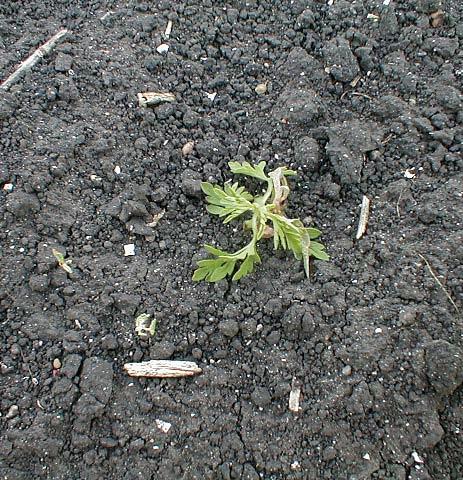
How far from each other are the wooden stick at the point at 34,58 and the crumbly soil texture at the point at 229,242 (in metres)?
0.04

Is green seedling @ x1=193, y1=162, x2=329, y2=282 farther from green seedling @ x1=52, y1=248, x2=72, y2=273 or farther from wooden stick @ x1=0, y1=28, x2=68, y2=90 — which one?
wooden stick @ x1=0, y1=28, x2=68, y2=90

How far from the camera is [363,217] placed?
2.66m

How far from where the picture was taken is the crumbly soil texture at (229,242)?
2205mm

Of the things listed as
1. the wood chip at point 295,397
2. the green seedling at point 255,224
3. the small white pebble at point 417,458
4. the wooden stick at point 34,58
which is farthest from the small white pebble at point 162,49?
the small white pebble at point 417,458

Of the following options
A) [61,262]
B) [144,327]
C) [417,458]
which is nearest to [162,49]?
[61,262]

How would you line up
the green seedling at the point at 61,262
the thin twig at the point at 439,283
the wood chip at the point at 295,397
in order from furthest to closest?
the green seedling at the point at 61,262, the thin twig at the point at 439,283, the wood chip at the point at 295,397

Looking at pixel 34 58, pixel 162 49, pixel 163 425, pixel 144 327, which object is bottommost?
pixel 163 425

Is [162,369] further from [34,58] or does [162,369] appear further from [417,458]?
[34,58]

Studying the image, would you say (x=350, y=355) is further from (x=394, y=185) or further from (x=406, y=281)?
(x=394, y=185)

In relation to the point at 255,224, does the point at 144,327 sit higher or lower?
lower

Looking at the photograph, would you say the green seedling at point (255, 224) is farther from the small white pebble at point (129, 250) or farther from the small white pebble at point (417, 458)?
the small white pebble at point (417, 458)

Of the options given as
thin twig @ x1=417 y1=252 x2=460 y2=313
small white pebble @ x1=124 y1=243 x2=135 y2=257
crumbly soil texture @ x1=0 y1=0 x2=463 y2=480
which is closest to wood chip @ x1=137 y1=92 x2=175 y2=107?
crumbly soil texture @ x1=0 y1=0 x2=463 y2=480

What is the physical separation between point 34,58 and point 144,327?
164 cm

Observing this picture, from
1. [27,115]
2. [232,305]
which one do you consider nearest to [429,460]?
[232,305]
